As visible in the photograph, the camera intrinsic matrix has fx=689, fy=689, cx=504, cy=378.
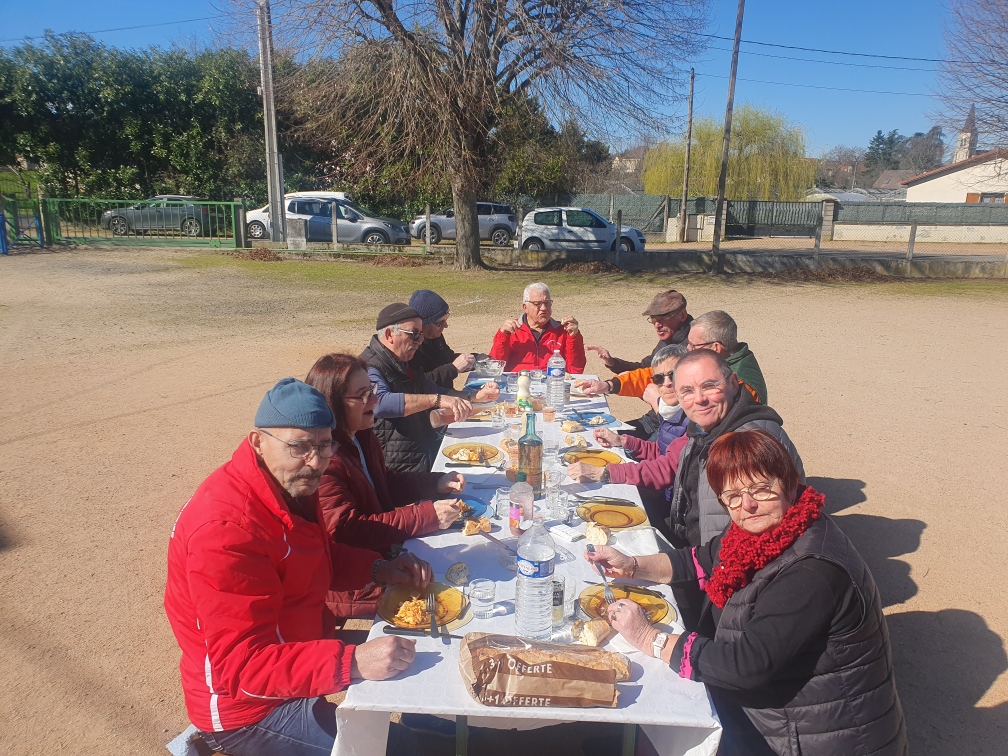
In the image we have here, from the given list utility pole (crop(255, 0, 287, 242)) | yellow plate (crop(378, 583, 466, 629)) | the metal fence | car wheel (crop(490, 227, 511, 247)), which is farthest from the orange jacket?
car wheel (crop(490, 227, 511, 247))

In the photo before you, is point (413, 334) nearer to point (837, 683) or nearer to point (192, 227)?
point (837, 683)

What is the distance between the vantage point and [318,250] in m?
19.8

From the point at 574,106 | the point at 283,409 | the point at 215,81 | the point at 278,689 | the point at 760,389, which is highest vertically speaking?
the point at 215,81

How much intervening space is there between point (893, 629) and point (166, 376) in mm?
7518

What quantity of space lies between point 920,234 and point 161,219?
98.5 ft

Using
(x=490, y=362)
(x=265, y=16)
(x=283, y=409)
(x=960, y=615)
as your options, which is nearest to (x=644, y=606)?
(x=283, y=409)

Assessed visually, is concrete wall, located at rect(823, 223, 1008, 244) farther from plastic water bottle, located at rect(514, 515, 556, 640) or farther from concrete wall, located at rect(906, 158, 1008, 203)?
plastic water bottle, located at rect(514, 515, 556, 640)

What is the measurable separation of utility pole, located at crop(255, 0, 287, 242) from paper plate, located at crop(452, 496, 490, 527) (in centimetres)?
1705

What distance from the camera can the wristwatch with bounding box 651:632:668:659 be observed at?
2.06m

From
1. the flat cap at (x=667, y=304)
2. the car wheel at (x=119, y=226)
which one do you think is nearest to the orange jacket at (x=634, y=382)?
the flat cap at (x=667, y=304)

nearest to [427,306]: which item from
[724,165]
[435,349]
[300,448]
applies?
[435,349]

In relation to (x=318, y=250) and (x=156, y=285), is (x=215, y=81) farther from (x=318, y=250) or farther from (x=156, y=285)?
(x=156, y=285)

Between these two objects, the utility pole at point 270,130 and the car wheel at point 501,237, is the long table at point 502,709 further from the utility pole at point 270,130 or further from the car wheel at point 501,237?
the car wheel at point 501,237

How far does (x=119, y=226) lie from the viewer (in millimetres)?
21516
